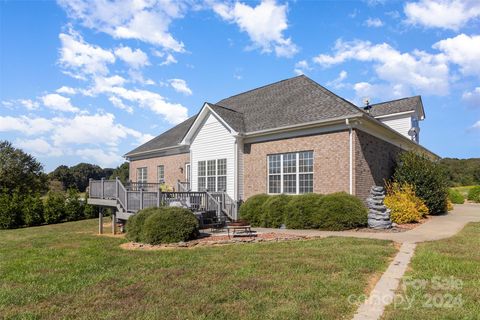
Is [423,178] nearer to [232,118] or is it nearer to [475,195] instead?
[232,118]

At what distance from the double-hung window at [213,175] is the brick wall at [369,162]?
22.7 ft

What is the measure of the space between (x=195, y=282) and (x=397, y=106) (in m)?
22.9

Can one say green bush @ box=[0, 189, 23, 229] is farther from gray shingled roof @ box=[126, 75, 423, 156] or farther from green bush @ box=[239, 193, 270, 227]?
green bush @ box=[239, 193, 270, 227]

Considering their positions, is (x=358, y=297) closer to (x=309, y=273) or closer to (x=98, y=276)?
(x=309, y=273)

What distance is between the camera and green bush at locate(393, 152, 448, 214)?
1741 centimetres

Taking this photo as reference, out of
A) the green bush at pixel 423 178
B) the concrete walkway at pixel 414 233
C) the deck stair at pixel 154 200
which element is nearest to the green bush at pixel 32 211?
the deck stair at pixel 154 200

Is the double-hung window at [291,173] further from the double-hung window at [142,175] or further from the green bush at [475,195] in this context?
the green bush at [475,195]

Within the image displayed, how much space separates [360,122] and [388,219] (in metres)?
4.04

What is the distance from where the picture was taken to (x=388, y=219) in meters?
12.9

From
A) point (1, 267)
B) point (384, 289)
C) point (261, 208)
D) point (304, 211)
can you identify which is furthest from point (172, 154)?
point (384, 289)

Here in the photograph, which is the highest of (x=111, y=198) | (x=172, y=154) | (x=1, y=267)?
A: (x=172, y=154)

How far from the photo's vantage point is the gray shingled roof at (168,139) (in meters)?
23.9

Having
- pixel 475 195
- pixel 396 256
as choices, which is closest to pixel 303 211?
pixel 396 256

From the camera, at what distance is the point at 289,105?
17.9 m
